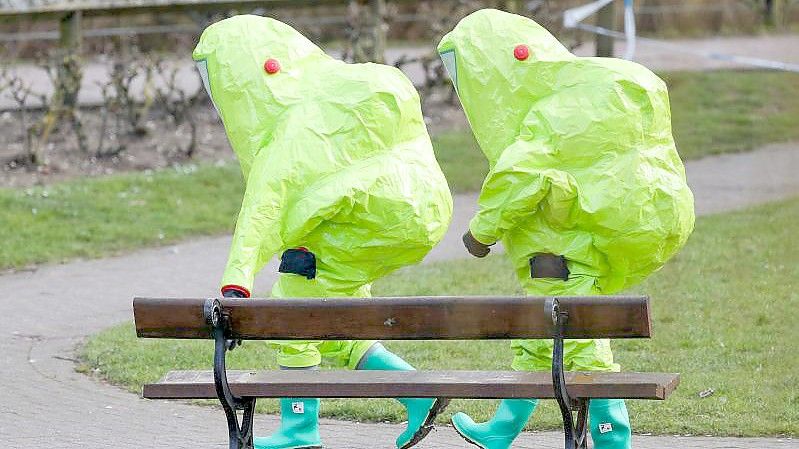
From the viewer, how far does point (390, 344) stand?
25.5 feet

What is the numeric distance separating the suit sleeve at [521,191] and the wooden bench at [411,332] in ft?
1.84

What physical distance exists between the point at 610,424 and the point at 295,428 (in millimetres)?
1218

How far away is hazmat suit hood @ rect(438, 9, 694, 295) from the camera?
525cm

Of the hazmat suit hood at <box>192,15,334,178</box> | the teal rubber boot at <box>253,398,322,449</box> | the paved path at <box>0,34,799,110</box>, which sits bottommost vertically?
the paved path at <box>0,34,799,110</box>

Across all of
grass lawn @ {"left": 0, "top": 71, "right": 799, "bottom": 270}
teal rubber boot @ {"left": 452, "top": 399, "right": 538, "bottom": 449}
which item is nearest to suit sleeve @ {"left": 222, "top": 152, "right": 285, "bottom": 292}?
teal rubber boot @ {"left": 452, "top": 399, "right": 538, "bottom": 449}

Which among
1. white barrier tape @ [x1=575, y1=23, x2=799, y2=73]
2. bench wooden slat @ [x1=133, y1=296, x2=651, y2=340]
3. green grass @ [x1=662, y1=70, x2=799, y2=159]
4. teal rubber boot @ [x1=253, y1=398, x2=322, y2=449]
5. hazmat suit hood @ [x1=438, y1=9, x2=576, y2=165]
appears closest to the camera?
bench wooden slat @ [x1=133, y1=296, x2=651, y2=340]

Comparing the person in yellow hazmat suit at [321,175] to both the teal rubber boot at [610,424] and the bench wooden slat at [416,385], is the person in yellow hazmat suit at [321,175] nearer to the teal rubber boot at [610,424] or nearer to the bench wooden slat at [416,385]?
the bench wooden slat at [416,385]

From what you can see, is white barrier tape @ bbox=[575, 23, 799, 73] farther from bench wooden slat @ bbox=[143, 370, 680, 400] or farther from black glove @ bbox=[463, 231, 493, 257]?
bench wooden slat @ bbox=[143, 370, 680, 400]

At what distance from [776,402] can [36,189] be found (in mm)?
6557

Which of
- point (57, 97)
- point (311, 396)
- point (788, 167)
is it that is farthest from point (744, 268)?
point (57, 97)

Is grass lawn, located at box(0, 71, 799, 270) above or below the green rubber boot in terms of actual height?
below

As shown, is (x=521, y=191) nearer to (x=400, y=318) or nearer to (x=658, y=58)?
(x=400, y=318)

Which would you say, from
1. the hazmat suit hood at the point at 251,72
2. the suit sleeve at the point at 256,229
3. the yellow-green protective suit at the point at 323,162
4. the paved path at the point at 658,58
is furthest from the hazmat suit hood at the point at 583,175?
the paved path at the point at 658,58

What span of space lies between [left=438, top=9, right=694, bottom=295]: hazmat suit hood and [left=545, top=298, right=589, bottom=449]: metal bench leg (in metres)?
0.54
